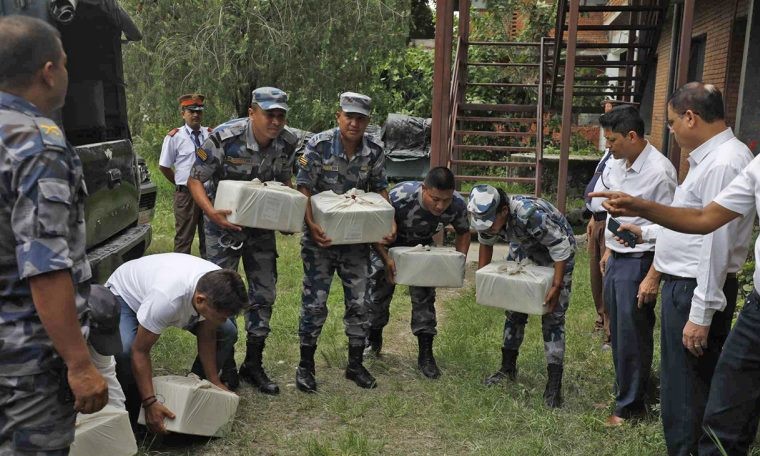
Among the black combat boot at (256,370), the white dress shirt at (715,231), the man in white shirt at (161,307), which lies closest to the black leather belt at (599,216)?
the white dress shirt at (715,231)

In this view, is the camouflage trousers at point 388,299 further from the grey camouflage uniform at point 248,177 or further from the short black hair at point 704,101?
the short black hair at point 704,101

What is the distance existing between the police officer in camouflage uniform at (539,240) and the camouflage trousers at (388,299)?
0.51 meters

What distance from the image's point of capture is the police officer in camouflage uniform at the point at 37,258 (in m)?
2.04

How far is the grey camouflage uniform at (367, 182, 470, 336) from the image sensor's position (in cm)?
480

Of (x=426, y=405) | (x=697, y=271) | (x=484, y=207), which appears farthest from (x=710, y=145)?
(x=426, y=405)

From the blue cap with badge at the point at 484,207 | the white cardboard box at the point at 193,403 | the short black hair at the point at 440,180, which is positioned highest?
the short black hair at the point at 440,180

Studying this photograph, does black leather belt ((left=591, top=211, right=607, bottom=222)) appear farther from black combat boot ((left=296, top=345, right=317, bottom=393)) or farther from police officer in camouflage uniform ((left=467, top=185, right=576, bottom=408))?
black combat boot ((left=296, top=345, right=317, bottom=393))

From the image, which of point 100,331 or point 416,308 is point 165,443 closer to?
point 100,331

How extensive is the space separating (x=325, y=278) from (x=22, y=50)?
109 inches

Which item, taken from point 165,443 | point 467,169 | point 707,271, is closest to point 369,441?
point 165,443

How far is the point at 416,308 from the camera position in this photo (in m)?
5.03

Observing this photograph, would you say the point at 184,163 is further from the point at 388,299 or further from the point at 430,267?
the point at 430,267

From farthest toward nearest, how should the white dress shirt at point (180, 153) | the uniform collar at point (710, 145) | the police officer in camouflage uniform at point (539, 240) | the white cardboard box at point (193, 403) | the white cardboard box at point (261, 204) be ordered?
the white dress shirt at point (180, 153)
the police officer in camouflage uniform at point (539, 240)
the white cardboard box at point (261, 204)
the white cardboard box at point (193, 403)
the uniform collar at point (710, 145)

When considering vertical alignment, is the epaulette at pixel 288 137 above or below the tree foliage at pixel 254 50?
below
